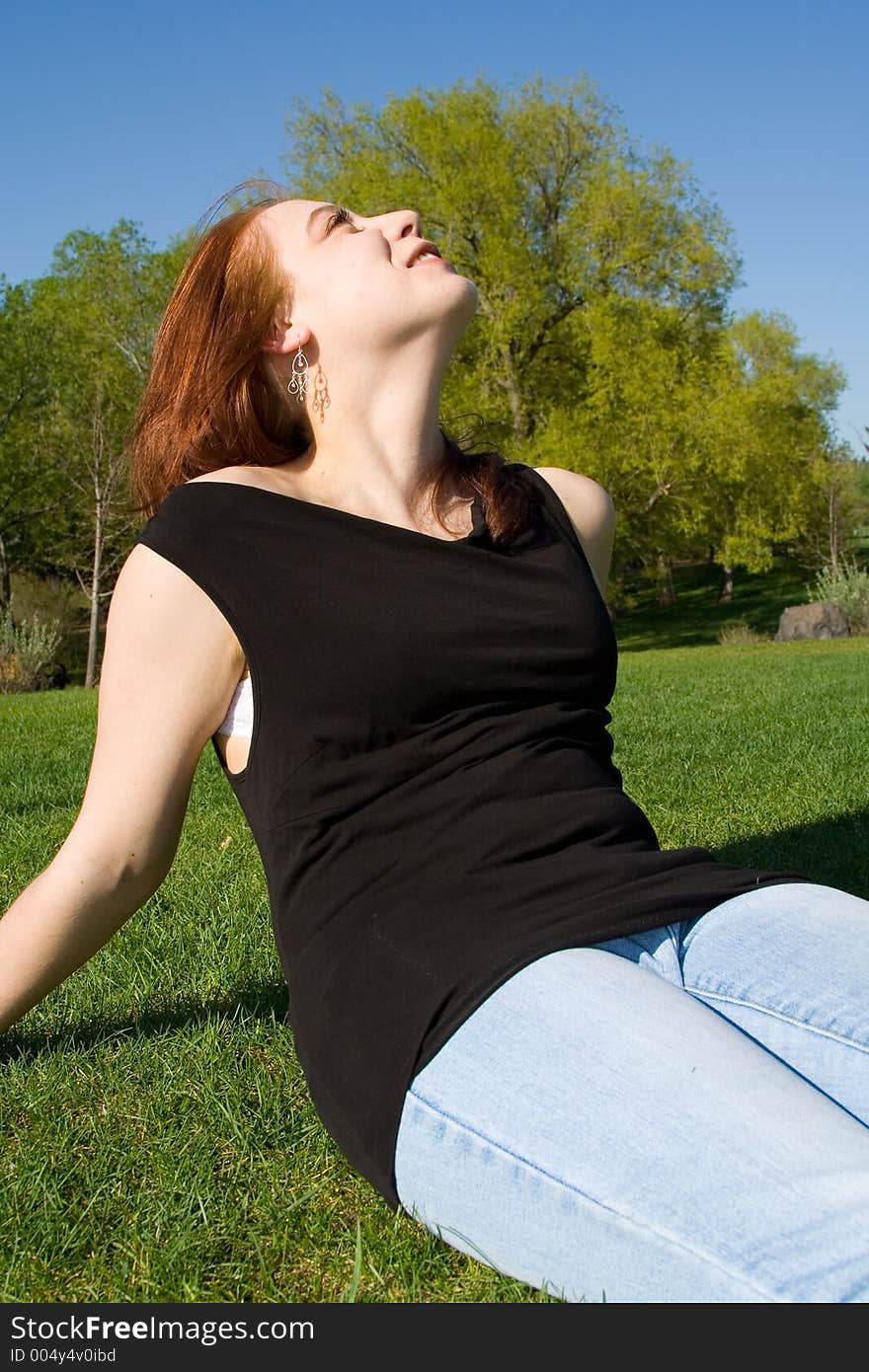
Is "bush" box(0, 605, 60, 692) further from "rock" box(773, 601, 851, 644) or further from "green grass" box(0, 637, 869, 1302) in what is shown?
"rock" box(773, 601, 851, 644)

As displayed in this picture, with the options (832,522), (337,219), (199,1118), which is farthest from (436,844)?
(832,522)

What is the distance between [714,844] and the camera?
4648mm

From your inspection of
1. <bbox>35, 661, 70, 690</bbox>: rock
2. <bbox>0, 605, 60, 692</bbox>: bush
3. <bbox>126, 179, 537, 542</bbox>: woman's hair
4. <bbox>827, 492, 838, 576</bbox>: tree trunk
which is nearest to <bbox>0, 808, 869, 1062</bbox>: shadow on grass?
<bbox>126, 179, 537, 542</bbox>: woman's hair

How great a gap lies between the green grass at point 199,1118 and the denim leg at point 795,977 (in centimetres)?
52

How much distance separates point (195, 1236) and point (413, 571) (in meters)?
1.13

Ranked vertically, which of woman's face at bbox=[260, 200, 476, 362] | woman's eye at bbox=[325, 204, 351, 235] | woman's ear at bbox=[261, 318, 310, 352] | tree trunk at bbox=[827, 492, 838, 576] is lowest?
woman's ear at bbox=[261, 318, 310, 352]

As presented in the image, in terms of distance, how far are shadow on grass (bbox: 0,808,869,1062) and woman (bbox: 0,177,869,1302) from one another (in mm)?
722

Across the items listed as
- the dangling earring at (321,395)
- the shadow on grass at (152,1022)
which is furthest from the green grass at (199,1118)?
the dangling earring at (321,395)

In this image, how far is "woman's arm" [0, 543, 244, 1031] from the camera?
1945mm

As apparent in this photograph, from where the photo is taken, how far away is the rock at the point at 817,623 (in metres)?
22.1

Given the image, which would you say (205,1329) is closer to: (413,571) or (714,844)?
(413,571)

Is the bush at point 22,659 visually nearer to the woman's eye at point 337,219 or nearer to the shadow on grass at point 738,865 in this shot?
the shadow on grass at point 738,865

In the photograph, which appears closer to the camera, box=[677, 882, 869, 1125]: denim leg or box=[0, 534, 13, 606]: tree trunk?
box=[677, 882, 869, 1125]: denim leg

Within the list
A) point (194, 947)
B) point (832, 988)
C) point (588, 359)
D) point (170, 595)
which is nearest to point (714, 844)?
point (194, 947)
